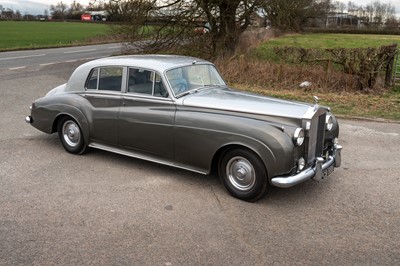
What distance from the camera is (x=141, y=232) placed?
378 cm

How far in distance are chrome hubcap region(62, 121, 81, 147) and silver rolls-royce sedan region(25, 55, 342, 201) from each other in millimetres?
16

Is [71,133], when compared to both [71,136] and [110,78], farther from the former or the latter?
[110,78]

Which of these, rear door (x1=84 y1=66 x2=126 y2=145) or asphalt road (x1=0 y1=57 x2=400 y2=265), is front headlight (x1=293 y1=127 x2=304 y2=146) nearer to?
asphalt road (x1=0 y1=57 x2=400 y2=265)

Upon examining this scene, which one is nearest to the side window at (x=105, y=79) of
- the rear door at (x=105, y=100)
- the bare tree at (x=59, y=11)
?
the rear door at (x=105, y=100)

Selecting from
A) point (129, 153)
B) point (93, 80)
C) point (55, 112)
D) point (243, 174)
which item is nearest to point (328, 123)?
point (243, 174)

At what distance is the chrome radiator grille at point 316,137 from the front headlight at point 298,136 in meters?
0.18

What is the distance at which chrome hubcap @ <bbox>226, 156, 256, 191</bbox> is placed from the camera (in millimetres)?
4441

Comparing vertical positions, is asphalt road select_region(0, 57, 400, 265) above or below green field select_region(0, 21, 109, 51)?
below

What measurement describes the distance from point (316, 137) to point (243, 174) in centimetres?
98

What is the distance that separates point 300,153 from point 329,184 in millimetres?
1007

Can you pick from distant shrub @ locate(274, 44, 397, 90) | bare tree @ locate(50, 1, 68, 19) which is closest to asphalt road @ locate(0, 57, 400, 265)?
distant shrub @ locate(274, 44, 397, 90)

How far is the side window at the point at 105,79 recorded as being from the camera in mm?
5570

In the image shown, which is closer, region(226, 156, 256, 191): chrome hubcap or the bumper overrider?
the bumper overrider

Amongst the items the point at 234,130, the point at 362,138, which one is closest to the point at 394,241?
the point at 234,130
